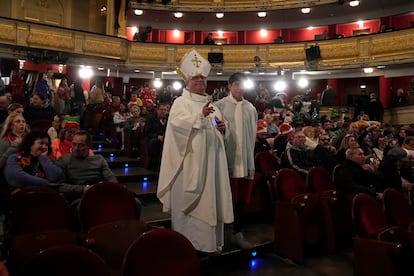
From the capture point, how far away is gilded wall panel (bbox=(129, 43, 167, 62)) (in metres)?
16.9

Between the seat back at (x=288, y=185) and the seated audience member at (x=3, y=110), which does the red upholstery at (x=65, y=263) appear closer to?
the seat back at (x=288, y=185)

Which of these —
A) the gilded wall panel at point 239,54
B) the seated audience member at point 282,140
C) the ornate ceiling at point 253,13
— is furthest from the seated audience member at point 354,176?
the gilded wall panel at point 239,54

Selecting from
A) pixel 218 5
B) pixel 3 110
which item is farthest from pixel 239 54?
pixel 3 110

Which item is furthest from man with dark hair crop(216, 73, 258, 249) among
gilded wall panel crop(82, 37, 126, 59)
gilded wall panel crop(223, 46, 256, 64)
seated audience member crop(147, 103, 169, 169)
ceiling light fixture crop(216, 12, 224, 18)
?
ceiling light fixture crop(216, 12, 224, 18)

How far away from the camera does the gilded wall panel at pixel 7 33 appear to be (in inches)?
525

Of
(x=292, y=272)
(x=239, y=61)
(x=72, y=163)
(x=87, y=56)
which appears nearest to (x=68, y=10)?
(x=87, y=56)

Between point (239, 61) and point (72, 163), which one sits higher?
point (239, 61)

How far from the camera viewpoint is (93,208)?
317 centimetres

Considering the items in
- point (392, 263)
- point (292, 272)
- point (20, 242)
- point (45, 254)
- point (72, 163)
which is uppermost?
point (72, 163)

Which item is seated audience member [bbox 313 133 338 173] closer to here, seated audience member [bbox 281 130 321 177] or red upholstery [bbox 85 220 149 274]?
seated audience member [bbox 281 130 321 177]

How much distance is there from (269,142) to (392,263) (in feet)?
13.1

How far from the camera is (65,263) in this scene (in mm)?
1808

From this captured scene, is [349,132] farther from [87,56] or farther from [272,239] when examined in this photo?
[87,56]

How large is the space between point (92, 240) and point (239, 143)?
1650 millimetres
